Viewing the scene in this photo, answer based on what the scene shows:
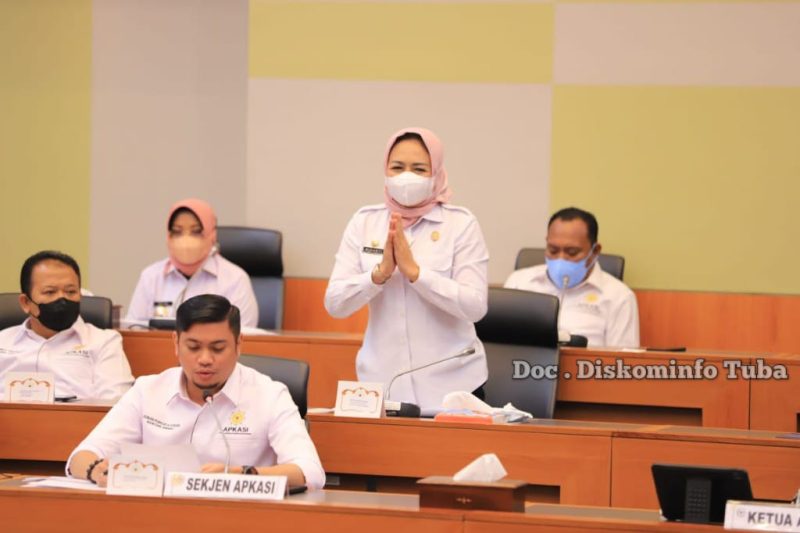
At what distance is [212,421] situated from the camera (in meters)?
3.29

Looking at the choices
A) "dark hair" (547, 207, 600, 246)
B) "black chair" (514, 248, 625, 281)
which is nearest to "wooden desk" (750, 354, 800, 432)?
"dark hair" (547, 207, 600, 246)

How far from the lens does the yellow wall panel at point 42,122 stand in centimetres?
742

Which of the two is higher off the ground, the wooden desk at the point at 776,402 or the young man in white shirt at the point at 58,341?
the young man in white shirt at the point at 58,341

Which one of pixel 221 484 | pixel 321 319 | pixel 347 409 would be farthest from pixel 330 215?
pixel 221 484

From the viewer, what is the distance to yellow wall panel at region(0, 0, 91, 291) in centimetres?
742

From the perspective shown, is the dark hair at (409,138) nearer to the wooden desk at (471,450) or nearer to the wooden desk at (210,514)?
the wooden desk at (471,450)

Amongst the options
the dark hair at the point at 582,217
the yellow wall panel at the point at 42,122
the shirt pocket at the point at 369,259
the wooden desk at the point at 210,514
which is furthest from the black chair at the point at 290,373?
the yellow wall panel at the point at 42,122

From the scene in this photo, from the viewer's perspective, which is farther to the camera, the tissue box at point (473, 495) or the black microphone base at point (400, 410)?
the black microphone base at point (400, 410)

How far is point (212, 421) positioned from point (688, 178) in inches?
147

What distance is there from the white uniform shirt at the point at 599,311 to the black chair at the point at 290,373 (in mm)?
2235

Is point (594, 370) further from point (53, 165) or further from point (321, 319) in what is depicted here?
point (53, 165)

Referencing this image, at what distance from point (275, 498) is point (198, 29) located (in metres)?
5.27

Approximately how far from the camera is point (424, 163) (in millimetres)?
4090

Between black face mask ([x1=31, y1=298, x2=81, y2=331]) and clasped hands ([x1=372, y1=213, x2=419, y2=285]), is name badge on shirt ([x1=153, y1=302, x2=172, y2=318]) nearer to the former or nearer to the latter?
black face mask ([x1=31, y1=298, x2=81, y2=331])
